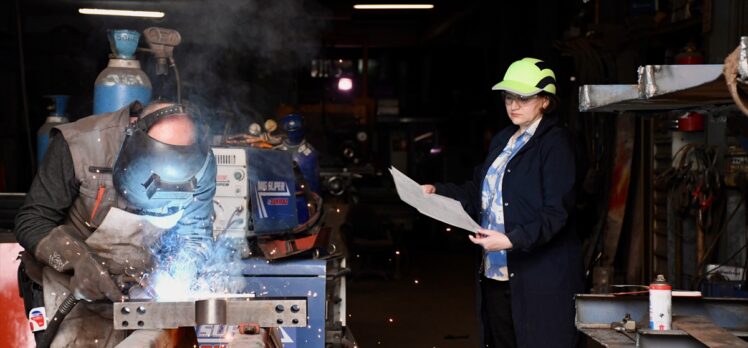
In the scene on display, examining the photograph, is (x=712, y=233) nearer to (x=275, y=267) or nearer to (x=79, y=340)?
(x=275, y=267)

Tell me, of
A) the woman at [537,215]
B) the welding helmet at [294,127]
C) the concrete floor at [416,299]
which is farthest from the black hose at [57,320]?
the welding helmet at [294,127]

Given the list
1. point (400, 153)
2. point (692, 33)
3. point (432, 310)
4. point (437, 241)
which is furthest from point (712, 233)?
point (400, 153)

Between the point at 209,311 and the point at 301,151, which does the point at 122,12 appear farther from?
the point at 209,311

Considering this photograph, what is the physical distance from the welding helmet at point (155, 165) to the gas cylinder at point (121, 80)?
1435 mm

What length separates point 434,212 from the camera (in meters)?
4.16

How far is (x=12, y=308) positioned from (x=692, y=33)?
213 inches

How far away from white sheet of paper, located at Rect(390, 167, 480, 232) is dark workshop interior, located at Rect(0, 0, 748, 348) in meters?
0.56

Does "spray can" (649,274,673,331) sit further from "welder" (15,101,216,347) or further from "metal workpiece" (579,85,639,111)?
"welder" (15,101,216,347)

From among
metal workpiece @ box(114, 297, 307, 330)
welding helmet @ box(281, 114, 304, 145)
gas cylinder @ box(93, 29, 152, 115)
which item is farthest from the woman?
welding helmet @ box(281, 114, 304, 145)

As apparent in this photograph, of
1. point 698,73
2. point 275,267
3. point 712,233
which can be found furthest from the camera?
point 712,233

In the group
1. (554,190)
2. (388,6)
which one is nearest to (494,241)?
(554,190)

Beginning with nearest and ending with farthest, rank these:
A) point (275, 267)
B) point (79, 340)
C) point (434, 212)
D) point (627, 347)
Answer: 1. point (627, 347)
2. point (79, 340)
3. point (434, 212)
4. point (275, 267)

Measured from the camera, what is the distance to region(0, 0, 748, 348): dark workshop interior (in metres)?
4.29

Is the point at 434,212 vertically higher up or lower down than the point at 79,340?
higher up
